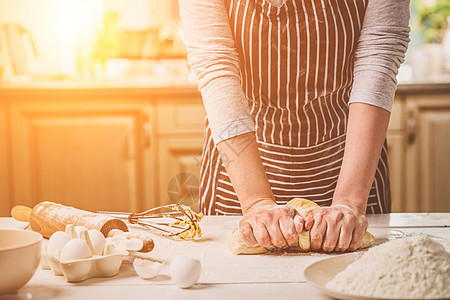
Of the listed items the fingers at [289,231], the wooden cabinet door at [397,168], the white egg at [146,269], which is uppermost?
the fingers at [289,231]

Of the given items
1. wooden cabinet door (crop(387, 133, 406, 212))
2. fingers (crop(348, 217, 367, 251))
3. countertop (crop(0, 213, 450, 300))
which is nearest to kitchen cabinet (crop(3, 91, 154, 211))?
wooden cabinet door (crop(387, 133, 406, 212))

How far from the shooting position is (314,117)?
122cm

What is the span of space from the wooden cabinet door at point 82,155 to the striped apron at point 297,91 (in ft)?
3.58

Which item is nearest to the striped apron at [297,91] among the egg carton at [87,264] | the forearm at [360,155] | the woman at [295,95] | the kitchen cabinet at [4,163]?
the woman at [295,95]

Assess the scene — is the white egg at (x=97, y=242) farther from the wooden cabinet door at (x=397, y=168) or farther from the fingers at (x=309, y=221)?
the wooden cabinet door at (x=397, y=168)

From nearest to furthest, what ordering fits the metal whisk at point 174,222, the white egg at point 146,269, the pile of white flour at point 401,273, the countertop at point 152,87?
the pile of white flour at point 401,273 → the white egg at point 146,269 → the metal whisk at point 174,222 → the countertop at point 152,87

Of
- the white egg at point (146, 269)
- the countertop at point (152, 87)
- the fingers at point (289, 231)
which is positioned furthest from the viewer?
the countertop at point (152, 87)

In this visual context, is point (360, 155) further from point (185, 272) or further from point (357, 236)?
point (185, 272)

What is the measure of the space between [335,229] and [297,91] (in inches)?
18.0

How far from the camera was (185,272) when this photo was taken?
657mm

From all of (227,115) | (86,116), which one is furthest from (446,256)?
(86,116)

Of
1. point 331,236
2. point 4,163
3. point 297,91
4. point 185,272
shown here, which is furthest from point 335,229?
point 4,163

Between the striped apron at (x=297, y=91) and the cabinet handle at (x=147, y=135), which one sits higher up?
the striped apron at (x=297, y=91)

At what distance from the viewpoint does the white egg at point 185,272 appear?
2.16ft
